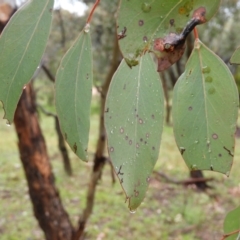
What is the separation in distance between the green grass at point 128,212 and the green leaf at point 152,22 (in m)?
2.04

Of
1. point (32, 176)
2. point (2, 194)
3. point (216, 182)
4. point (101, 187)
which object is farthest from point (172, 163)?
point (32, 176)

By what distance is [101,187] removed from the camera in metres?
3.68

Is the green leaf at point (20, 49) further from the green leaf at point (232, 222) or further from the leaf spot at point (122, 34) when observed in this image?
the green leaf at point (232, 222)

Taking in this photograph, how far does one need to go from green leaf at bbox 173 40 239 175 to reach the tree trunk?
1.56 metres

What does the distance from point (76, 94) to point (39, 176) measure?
5.08ft

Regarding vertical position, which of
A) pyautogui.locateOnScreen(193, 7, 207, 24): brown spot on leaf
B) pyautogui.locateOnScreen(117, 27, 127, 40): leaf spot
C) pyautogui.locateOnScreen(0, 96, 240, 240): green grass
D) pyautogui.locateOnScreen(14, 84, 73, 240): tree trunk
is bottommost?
pyautogui.locateOnScreen(0, 96, 240, 240): green grass

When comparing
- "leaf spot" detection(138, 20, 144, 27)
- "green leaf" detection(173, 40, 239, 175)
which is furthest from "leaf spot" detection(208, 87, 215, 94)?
"leaf spot" detection(138, 20, 144, 27)

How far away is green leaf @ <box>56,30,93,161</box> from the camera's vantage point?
0.44 metres

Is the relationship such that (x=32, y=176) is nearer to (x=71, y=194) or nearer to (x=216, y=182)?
(x=71, y=194)

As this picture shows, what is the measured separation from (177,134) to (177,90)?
1.8 inches

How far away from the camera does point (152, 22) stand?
14.1 inches

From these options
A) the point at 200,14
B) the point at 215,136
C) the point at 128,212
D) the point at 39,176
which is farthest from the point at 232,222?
the point at 128,212

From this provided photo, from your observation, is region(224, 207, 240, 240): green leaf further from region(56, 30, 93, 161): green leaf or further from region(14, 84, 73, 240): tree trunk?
region(14, 84, 73, 240): tree trunk

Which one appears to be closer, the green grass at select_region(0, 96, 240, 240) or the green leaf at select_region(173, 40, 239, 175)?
the green leaf at select_region(173, 40, 239, 175)
